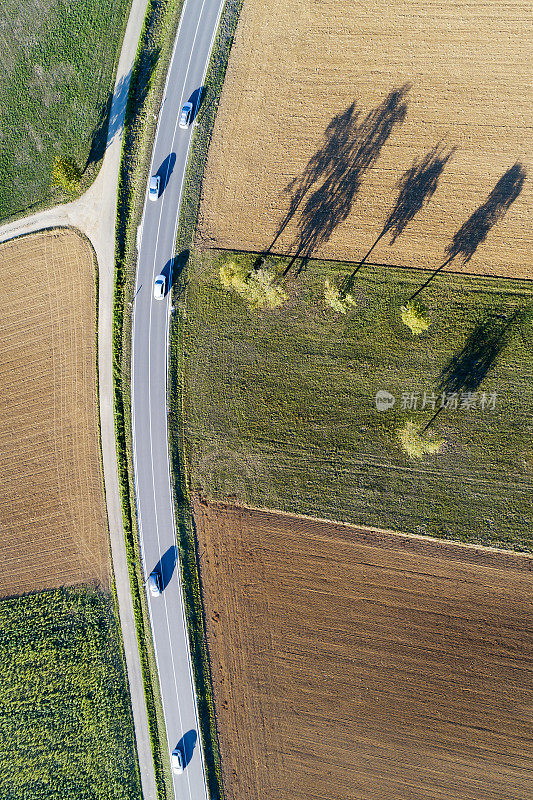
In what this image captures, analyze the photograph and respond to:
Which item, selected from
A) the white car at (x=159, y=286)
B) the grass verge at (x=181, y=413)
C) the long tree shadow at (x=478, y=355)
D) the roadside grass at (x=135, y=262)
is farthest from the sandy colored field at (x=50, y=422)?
the long tree shadow at (x=478, y=355)

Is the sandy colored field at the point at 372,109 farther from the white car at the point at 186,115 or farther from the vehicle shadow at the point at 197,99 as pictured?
the white car at the point at 186,115

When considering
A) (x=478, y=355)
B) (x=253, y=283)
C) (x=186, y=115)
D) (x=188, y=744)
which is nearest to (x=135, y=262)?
(x=253, y=283)

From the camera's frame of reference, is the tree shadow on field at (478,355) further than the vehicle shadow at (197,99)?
No

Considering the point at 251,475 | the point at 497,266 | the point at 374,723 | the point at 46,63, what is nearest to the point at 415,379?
the point at 497,266

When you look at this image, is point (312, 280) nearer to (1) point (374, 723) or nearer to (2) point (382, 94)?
(2) point (382, 94)

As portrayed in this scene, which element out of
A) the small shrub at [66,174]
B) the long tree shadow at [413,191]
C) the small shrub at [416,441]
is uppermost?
the small shrub at [66,174]

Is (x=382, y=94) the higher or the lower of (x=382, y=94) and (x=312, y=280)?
the higher

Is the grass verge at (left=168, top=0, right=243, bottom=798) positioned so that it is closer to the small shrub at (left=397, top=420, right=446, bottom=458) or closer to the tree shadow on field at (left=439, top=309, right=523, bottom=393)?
the small shrub at (left=397, top=420, right=446, bottom=458)
